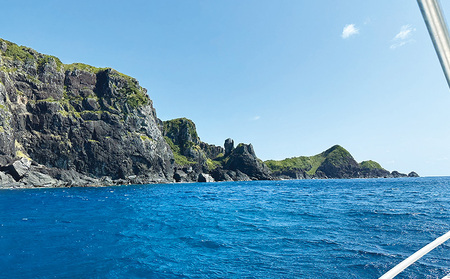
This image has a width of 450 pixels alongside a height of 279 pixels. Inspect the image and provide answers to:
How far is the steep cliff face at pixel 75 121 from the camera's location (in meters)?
91.9

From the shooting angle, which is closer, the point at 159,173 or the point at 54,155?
the point at 54,155

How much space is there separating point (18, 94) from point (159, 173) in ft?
225

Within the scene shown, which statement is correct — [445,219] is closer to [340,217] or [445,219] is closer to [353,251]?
[340,217]

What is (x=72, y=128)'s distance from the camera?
102750 millimetres

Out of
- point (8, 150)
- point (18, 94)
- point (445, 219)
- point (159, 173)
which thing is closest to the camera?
point (445, 219)

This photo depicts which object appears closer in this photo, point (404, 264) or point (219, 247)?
point (404, 264)

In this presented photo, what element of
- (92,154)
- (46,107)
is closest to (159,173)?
(92,154)

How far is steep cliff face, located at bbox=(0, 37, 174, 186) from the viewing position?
91.9m

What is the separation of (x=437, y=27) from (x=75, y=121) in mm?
124376

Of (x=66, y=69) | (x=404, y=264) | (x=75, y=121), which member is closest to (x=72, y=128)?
(x=75, y=121)

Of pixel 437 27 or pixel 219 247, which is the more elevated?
pixel 437 27

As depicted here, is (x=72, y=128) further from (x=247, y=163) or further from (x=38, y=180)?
(x=247, y=163)

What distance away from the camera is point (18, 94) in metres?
95.3

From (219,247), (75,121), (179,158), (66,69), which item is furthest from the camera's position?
(179,158)
